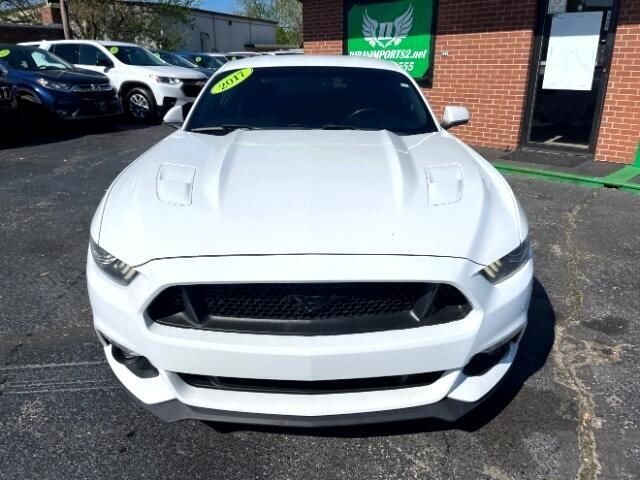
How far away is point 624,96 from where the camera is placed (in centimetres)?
687

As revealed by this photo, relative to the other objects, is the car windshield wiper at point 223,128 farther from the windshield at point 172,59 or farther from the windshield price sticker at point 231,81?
the windshield at point 172,59

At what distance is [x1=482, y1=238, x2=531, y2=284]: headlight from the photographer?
1.92 metres

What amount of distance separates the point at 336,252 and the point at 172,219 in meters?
0.65

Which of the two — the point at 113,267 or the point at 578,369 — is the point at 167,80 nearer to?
the point at 113,267

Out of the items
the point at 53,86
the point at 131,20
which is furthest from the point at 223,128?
the point at 131,20

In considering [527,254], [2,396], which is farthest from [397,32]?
[2,396]

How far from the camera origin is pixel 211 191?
84.5 inches

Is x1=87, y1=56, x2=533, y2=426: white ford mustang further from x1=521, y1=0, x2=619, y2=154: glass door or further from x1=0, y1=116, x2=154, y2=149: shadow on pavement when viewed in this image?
x1=0, y1=116, x2=154, y2=149: shadow on pavement

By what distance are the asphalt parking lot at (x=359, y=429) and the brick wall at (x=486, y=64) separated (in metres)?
4.54

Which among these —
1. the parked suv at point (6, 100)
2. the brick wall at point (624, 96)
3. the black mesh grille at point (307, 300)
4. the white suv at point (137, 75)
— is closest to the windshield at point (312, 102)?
the black mesh grille at point (307, 300)

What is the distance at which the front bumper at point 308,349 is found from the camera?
1.76 meters

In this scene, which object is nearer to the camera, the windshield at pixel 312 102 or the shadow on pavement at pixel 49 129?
the windshield at pixel 312 102

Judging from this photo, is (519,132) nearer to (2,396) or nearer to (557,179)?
(557,179)

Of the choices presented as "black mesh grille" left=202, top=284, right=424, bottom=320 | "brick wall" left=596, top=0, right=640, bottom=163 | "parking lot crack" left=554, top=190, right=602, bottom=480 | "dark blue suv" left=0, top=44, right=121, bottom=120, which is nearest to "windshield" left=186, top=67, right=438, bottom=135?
"parking lot crack" left=554, top=190, right=602, bottom=480
